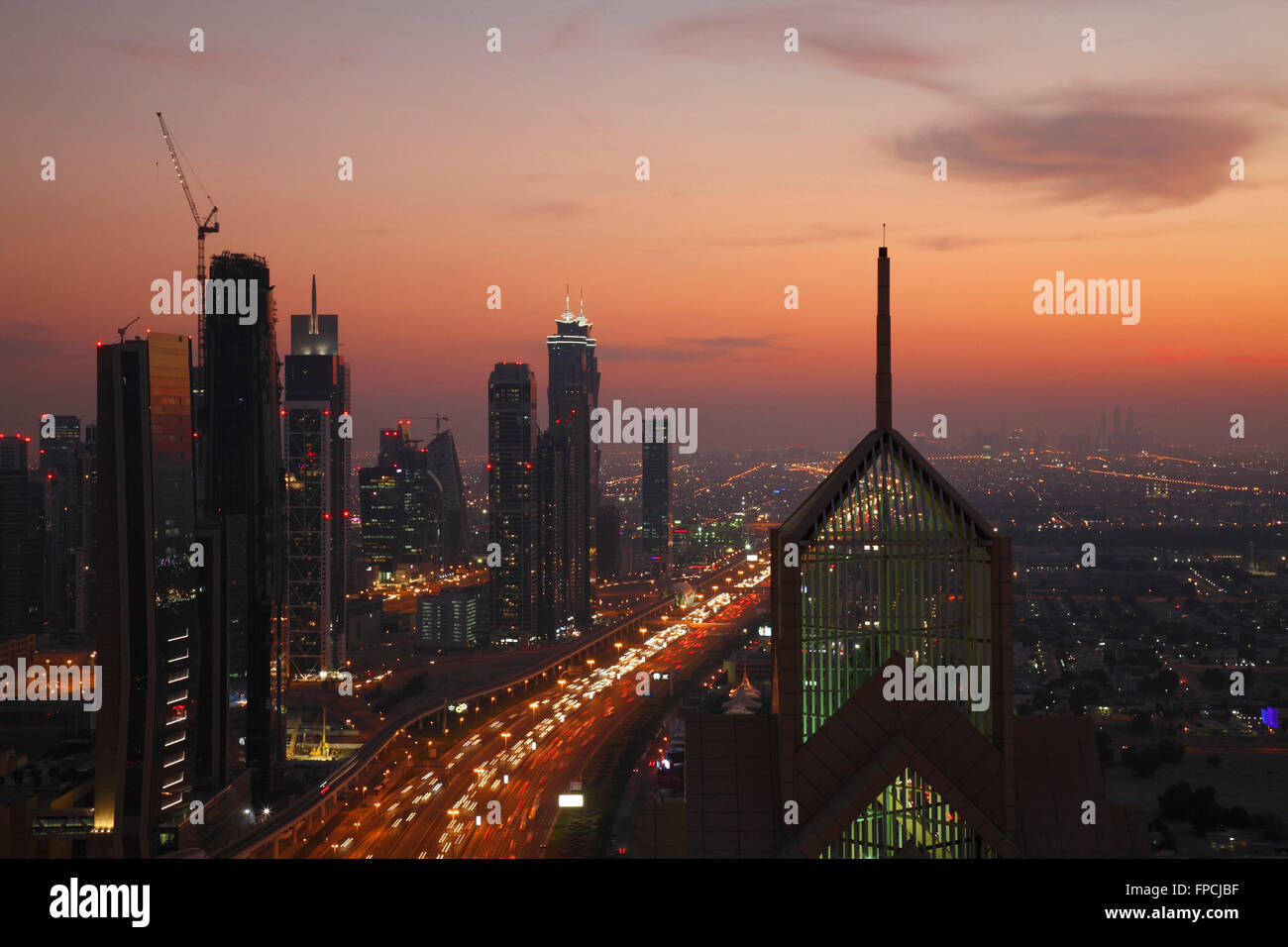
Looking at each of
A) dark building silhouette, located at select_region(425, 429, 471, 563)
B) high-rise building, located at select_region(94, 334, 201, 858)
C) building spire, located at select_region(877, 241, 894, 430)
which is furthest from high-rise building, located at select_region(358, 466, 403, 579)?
building spire, located at select_region(877, 241, 894, 430)

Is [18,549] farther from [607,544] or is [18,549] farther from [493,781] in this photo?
[607,544]

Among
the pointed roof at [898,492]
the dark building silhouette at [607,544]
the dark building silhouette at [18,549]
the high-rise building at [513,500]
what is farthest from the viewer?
the dark building silhouette at [607,544]

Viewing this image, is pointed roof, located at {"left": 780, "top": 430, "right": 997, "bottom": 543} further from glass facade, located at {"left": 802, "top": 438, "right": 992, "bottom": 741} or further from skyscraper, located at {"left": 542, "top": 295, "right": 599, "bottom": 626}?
skyscraper, located at {"left": 542, "top": 295, "right": 599, "bottom": 626}

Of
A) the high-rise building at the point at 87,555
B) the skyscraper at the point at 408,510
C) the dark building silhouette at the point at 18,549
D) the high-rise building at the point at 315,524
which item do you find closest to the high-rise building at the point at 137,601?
the high-rise building at the point at 87,555

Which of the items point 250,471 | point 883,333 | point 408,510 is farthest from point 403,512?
point 883,333

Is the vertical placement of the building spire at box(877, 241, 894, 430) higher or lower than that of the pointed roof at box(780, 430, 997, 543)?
higher

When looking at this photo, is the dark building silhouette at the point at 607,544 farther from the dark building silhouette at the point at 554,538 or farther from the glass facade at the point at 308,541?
the glass facade at the point at 308,541
